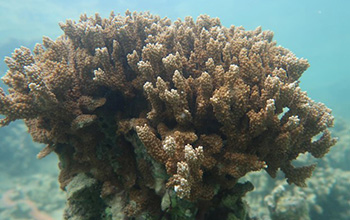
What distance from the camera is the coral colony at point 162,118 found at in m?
2.35

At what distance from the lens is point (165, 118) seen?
276cm

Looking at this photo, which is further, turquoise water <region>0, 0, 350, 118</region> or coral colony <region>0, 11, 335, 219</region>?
turquoise water <region>0, 0, 350, 118</region>

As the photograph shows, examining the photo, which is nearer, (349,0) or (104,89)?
(104,89)

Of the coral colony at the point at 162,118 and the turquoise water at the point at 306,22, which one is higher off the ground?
the turquoise water at the point at 306,22

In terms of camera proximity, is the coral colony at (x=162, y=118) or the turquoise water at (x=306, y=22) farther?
the turquoise water at (x=306, y=22)

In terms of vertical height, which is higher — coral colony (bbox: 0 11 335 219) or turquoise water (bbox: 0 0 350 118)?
turquoise water (bbox: 0 0 350 118)

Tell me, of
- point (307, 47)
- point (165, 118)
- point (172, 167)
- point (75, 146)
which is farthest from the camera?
point (307, 47)

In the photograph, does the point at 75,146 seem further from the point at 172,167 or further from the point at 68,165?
the point at 172,167

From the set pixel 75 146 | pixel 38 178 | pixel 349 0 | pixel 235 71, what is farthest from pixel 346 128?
pixel 349 0

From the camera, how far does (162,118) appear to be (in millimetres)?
2736

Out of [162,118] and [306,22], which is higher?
[306,22]

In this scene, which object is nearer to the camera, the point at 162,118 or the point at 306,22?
the point at 162,118

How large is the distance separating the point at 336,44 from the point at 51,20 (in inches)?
4936

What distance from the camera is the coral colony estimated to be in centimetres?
235
